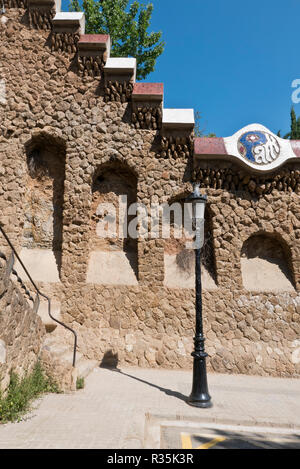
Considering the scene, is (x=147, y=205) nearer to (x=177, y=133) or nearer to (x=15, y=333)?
(x=177, y=133)

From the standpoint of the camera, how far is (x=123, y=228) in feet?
30.2

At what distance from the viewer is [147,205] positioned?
8883 mm

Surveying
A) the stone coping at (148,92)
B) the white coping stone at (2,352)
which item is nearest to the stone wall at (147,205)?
the stone coping at (148,92)

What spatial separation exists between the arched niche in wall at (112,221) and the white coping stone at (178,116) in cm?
175

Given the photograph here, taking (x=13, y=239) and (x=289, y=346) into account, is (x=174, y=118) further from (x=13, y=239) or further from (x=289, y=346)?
(x=289, y=346)

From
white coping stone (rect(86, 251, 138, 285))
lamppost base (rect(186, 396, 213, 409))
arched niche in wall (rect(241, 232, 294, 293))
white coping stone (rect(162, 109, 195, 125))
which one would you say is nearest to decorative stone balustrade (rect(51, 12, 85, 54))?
white coping stone (rect(162, 109, 195, 125))

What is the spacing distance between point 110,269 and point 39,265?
6.32 ft

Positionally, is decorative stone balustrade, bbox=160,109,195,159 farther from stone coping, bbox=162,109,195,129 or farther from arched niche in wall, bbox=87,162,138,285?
arched niche in wall, bbox=87,162,138,285

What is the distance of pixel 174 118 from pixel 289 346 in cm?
669

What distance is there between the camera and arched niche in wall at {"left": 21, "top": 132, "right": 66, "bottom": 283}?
891cm

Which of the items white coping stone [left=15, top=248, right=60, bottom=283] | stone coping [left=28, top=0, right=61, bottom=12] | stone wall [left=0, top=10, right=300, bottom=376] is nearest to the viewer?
stone wall [left=0, top=10, right=300, bottom=376]

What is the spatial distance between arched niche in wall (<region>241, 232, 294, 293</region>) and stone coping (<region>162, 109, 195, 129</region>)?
3617 mm

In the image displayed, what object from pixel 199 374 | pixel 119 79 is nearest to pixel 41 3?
pixel 119 79

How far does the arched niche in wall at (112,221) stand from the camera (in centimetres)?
888
